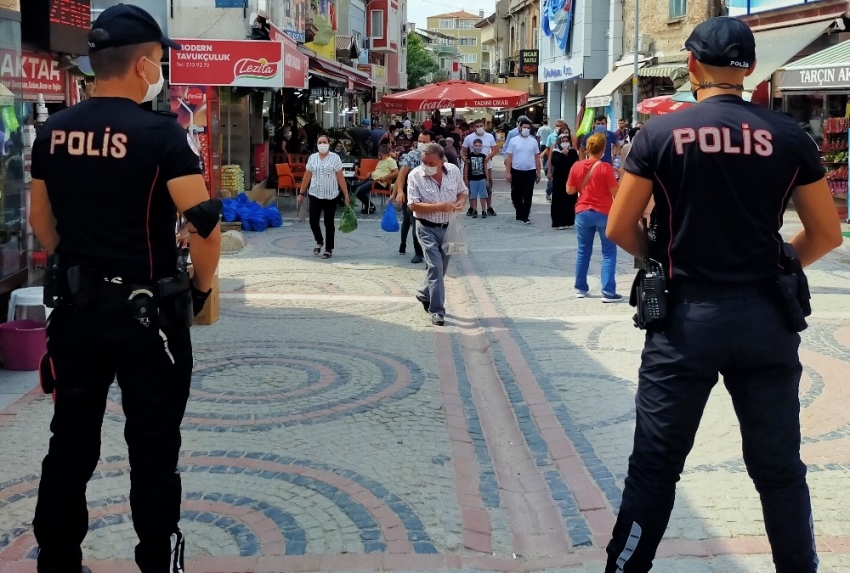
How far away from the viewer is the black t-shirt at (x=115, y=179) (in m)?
3.26

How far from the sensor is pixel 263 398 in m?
6.52

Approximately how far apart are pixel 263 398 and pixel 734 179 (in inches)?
160

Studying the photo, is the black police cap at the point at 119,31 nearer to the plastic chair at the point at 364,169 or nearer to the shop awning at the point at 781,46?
the plastic chair at the point at 364,169

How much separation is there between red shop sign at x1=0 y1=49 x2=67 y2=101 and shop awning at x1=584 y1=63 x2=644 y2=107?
22476 millimetres

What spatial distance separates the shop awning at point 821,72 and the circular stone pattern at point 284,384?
9.69 m

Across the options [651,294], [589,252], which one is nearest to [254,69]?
[589,252]

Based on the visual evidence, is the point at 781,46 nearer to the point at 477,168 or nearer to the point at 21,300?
the point at 477,168

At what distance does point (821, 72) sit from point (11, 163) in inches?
460

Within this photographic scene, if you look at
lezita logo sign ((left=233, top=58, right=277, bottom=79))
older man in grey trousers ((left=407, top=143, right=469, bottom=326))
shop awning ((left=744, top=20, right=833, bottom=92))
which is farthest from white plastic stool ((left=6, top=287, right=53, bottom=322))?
shop awning ((left=744, top=20, right=833, bottom=92))

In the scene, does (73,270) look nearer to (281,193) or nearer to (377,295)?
(377,295)

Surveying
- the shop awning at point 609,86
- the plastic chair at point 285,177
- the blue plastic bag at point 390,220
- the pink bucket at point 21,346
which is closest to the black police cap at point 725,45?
the pink bucket at point 21,346

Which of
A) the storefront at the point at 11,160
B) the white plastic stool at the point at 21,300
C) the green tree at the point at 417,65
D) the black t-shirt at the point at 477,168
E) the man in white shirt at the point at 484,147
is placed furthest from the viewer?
the green tree at the point at 417,65

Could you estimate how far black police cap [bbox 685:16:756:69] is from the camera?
10.7 feet

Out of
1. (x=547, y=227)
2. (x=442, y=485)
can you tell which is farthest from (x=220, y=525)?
(x=547, y=227)
